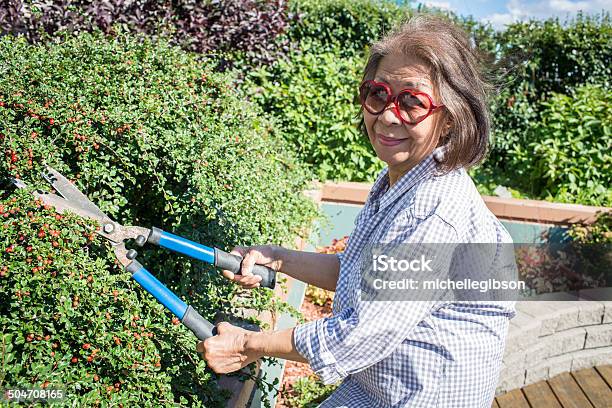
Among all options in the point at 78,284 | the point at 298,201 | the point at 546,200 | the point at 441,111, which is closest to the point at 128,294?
the point at 78,284

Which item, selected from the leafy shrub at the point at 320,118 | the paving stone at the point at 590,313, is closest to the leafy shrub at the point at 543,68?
the leafy shrub at the point at 320,118

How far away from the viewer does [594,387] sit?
3.83 m

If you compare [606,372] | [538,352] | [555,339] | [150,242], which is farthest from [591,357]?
[150,242]

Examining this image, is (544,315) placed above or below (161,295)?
below

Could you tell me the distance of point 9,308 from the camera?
2.05 metres

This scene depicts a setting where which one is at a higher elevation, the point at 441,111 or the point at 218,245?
the point at 441,111

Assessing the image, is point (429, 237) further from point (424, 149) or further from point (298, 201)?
point (298, 201)

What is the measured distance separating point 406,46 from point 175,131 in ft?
4.78

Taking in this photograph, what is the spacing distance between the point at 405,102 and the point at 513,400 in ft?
8.09

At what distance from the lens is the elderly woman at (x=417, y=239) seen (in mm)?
1715

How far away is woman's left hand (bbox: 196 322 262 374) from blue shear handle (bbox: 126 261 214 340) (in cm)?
6

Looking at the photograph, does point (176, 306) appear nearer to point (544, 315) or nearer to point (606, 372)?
point (544, 315)

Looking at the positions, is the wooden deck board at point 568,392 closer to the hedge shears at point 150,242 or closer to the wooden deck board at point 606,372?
the wooden deck board at point 606,372

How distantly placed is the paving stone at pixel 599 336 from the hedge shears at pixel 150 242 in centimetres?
268
